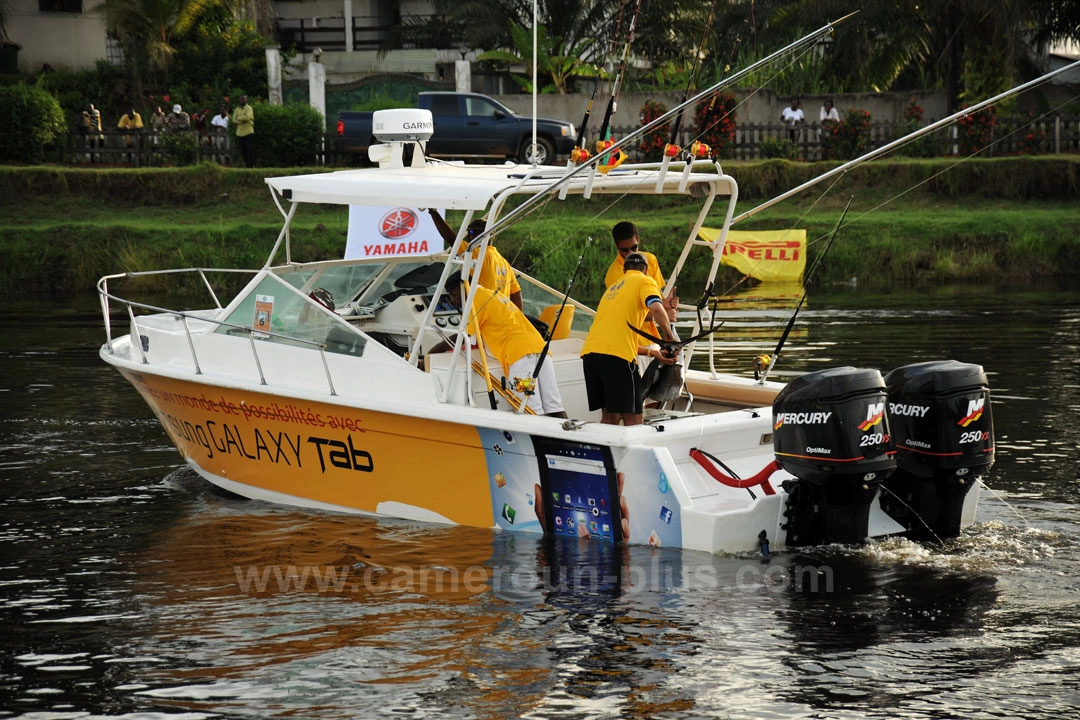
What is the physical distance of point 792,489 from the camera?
22.8 ft

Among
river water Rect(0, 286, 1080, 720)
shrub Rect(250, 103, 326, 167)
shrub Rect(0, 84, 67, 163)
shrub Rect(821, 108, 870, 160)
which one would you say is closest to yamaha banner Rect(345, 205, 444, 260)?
river water Rect(0, 286, 1080, 720)

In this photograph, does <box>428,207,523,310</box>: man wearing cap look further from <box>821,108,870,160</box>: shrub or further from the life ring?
<box>821,108,870,160</box>: shrub

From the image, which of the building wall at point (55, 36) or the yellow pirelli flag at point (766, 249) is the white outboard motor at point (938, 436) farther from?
the building wall at point (55, 36)

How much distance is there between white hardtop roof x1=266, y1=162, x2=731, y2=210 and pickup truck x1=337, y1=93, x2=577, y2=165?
17680 millimetres

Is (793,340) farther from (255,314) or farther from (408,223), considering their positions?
(255,314)

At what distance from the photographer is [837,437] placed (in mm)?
6629

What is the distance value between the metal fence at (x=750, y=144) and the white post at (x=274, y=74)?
14.1 feet

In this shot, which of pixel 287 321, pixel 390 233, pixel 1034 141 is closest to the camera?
pixel 287 321

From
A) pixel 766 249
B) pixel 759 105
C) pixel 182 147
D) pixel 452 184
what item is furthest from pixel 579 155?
pixel 759 105

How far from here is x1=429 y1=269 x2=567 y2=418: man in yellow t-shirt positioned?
7895 mm

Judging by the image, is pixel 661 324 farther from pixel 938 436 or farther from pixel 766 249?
pixel 766 249

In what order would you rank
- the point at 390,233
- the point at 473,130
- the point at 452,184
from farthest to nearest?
the point at 473,130 < the point at 390,233 < the point at 452,184

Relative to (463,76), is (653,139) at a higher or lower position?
lower

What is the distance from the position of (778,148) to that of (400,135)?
1854cm
